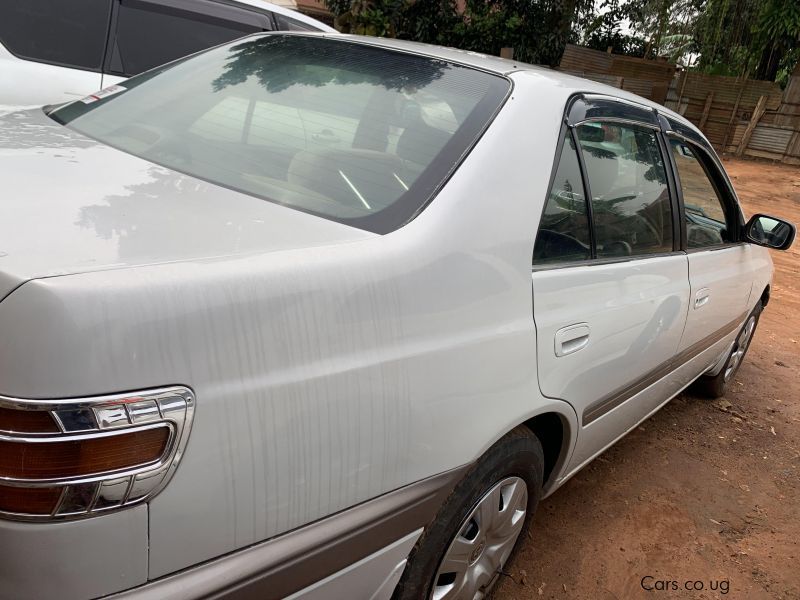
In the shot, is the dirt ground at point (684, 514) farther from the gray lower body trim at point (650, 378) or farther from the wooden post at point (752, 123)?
the wooden post at point (752, 123)

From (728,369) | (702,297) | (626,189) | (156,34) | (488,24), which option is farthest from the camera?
(488,24)

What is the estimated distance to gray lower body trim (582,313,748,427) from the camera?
87.9 inches

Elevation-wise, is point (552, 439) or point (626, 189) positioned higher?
point (626, 189)

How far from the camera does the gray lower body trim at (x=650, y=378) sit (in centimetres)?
223

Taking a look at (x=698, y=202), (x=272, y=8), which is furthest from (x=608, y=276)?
(x=272, y=8)

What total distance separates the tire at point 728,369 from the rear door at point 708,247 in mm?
702

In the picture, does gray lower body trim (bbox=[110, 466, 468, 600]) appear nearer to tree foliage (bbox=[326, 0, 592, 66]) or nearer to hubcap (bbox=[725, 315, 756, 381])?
hubcap (bbox=[725, 315, 756, 381])

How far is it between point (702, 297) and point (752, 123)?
1545cm

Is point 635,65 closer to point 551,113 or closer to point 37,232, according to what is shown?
point 551,113

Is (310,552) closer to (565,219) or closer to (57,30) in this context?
(565,219)

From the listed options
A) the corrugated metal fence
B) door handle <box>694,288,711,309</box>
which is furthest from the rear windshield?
the corrugated metal fence

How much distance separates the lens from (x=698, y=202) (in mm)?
3111

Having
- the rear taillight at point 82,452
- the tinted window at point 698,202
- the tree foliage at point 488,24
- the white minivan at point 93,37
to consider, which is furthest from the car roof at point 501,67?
the tree foliage at point 488,24

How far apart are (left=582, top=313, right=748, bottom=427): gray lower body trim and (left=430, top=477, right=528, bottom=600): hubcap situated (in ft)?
1.26
